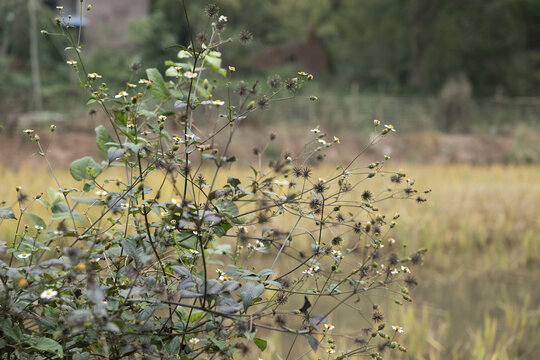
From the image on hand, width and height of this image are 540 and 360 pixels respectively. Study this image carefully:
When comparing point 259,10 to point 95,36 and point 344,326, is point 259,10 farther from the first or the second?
point 344,326

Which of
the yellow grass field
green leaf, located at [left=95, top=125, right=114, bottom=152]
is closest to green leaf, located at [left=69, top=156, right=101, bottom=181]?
green leaf, located at [left=95, top=125, right=114, bottom=152]

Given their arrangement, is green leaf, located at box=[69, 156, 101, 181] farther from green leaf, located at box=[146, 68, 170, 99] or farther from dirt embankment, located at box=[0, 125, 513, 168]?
dirt embankment, located at box=[0, 125, 513, 168]

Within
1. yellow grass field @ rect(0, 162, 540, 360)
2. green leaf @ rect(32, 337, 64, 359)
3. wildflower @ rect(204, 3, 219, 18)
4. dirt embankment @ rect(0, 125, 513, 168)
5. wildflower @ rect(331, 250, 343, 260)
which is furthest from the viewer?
dirt embankment @ rect(0, 125, 513, 168)

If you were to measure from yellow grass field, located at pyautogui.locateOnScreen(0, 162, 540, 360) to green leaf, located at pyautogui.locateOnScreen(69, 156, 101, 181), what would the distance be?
1996mm

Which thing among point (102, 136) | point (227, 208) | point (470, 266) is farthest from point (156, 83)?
point (470, 266)

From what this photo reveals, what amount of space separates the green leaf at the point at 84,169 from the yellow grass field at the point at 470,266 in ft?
6.55

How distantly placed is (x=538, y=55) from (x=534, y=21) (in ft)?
6.04

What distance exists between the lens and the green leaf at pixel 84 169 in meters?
1.29

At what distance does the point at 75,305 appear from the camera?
3.63 ft

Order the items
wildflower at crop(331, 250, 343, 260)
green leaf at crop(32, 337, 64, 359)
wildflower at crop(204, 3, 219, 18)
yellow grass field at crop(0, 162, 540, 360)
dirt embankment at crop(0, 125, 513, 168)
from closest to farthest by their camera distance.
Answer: green leaf at crop(32, 337, 64, 359), wildflower at crop(204, 3, 219, 18), wildflower at crop(331, 250, 343, 260), yellow grass field at crop(0, 162, 540, 360), dirt embankment at crop(0, 125, 513, 168)

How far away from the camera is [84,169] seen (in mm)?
1304

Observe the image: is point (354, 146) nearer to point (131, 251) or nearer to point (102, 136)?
point (102, 136)

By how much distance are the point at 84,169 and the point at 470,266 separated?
14.6 feet

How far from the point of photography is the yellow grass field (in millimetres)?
3150
